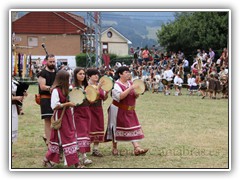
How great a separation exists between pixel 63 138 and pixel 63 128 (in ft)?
0.47

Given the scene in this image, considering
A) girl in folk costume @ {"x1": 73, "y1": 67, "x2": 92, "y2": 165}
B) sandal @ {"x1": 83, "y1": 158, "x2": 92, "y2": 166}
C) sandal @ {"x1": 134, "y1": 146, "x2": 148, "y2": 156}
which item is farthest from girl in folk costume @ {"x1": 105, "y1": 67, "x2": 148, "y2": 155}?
sandal @ {"x1": 83, "y1": 158, "x2": 92, "y2": 166}

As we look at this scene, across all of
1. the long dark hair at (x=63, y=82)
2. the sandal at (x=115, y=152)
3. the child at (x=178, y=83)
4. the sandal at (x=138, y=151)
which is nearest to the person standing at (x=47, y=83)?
the long dark hair at (x=63, y=82)

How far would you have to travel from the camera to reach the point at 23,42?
15000 millimetres

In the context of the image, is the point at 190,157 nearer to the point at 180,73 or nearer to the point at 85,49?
the point at 85,49

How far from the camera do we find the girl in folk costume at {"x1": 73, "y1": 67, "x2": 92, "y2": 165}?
7258mm

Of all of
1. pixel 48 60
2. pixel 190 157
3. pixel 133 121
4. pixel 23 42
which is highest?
pixel 23 42

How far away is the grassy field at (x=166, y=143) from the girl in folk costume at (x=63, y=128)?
38cm

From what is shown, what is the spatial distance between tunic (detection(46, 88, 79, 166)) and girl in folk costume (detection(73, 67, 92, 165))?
29 centimetres

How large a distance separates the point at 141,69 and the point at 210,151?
13.6 metres

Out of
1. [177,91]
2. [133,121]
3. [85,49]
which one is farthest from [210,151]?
[177,91]

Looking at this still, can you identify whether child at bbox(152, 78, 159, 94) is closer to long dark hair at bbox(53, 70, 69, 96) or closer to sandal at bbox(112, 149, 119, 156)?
sandal at bbox(112, 149, 119, 156)

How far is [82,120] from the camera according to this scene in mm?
7336

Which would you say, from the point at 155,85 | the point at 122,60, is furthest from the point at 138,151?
the point at 155,85

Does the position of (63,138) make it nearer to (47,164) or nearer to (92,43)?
(47,164)
